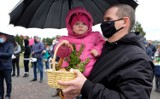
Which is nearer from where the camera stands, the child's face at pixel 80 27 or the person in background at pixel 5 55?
the child's face at pixel 80 27

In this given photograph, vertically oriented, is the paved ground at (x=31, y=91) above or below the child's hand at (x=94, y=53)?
below

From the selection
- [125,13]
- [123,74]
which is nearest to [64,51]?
[125,13]

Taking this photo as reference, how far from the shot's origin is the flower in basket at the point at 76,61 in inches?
97.0

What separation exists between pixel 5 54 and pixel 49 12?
14.4 ft

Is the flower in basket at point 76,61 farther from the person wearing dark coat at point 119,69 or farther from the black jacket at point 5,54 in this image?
the black jacket at point 5,54

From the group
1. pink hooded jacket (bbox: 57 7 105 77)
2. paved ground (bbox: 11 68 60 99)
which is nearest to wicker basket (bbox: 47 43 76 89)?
pink hooded jacket (bbox: 57 7 105 77)

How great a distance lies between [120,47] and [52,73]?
588 mm

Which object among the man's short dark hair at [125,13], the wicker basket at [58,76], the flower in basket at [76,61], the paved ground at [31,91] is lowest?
the paved ground at [31,91]

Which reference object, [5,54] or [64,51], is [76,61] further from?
[5,54]

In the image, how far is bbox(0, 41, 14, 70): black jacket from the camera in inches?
305

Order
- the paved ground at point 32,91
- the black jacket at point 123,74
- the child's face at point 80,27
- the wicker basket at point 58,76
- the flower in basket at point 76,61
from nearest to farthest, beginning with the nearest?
the black jacket at point 123,74
the wicker basket at point 58,76
the flower in basket at point 76,61
the child's face at point 80,27
the paved ground at point 32,91

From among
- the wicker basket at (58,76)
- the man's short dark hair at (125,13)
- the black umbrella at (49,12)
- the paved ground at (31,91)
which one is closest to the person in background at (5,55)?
the paved ground at (31,91)

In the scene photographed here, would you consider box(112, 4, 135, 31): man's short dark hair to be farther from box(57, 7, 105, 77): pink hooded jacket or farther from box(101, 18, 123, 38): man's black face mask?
box(57, 7, 105, 77): pink hooded jacket

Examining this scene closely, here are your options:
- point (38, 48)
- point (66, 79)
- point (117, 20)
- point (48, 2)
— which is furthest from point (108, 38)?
point (38, 48)
